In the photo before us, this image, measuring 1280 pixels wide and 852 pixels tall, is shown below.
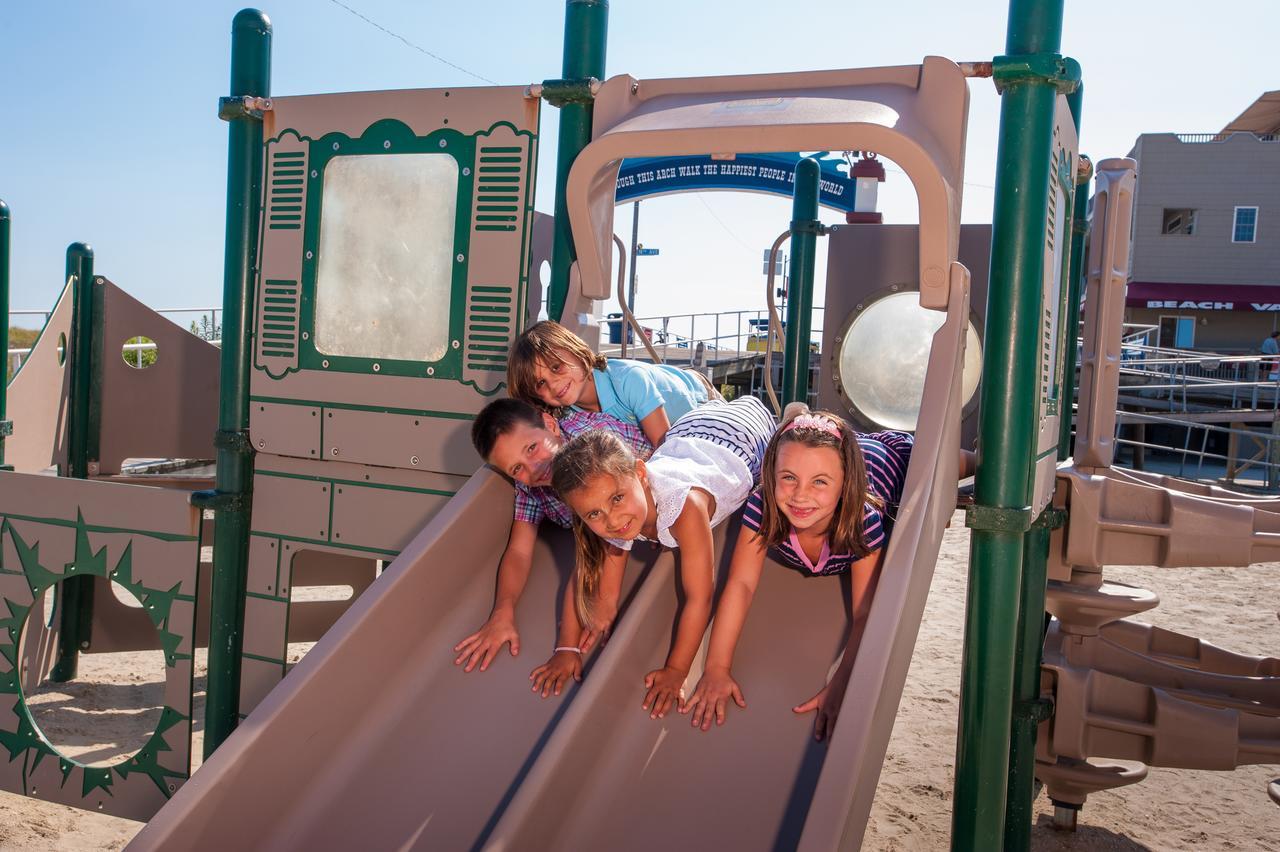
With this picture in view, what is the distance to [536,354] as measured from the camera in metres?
3.21

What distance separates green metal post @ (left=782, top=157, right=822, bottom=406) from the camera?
588 centimetres

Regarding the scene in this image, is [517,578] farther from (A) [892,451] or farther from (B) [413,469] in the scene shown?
(A) [892,451]

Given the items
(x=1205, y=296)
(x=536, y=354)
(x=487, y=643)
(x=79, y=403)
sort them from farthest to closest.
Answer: (x=1205, y=296) → (x=79, y=403) → (x=536, y=354) → (x=487, y=643)

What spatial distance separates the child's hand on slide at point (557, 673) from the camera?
9.04 ft

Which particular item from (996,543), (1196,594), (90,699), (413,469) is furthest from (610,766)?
(1196,594)

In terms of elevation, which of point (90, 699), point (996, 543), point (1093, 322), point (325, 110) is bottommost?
point (90, 699)

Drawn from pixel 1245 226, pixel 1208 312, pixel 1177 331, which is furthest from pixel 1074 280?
pixel 1245 226

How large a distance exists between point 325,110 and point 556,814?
2.83m

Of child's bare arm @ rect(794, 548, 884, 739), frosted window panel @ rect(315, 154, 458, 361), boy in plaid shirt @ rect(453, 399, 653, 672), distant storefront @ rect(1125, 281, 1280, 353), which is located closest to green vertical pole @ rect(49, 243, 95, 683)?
frosted window panel @ rect(315, 154, 458, 361)

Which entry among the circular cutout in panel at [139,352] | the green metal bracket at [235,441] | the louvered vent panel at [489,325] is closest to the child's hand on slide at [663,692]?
the louvered vent panel at [489,325]

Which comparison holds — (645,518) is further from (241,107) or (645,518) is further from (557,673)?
(241,107)

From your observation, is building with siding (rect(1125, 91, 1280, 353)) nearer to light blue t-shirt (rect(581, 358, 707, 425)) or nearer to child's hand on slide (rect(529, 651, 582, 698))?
light blue t-shirt (rect(581, 358, 707, 425))

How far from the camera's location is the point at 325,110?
395 cm

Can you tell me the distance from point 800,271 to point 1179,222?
27530 millimetres
